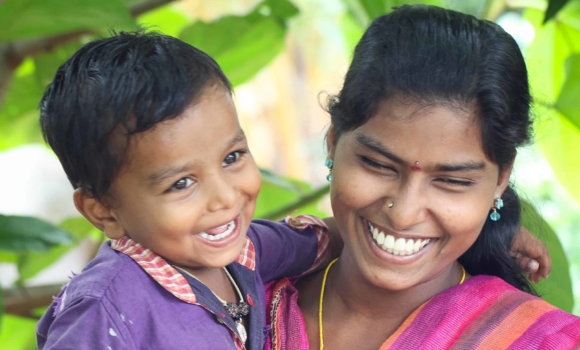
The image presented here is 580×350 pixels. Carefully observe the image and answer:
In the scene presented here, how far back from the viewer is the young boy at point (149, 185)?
2.95ft

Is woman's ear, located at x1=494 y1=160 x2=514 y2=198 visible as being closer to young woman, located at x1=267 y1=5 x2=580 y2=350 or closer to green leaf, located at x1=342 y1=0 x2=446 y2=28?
young woman, located at x1=267 y1=5 x2=580 y2=350

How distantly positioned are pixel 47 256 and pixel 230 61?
1.88 ft

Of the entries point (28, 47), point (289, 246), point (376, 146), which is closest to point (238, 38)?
point (28, 47)

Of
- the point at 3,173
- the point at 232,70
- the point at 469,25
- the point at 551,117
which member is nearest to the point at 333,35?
the point at 3,173

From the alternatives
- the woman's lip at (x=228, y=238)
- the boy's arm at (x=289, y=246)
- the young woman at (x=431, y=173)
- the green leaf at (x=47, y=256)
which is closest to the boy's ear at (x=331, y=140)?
the young woman at (x=431, y=173)

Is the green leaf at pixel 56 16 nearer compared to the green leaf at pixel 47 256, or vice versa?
the green leaf at pixel 56 16

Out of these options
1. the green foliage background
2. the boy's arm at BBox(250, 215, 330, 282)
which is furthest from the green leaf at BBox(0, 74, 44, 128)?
the boy's arm at BBox(250, 215, 330, 282)

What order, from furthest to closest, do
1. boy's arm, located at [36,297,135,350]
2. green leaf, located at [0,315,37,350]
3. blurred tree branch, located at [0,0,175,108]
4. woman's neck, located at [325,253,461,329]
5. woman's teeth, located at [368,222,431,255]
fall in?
green leaf, located at [0,315,37,350] → blurred tree branch, located at [0,0,175,108] → woman's neck, located at [325,253,461,329] → woman's teeth, located at [368,222,431,255] → boy's arm, located at [36,297,135,350]

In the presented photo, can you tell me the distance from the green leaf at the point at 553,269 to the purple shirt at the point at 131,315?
19.7 inches

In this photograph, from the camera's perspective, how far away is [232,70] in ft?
5.60

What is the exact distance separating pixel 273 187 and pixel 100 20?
631mm

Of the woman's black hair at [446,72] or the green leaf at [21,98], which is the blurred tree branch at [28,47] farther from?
the woman's black hair at [446,72]

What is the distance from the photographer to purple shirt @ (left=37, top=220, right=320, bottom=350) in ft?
2.87

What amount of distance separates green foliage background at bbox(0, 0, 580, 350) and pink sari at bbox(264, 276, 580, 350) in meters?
0.24
